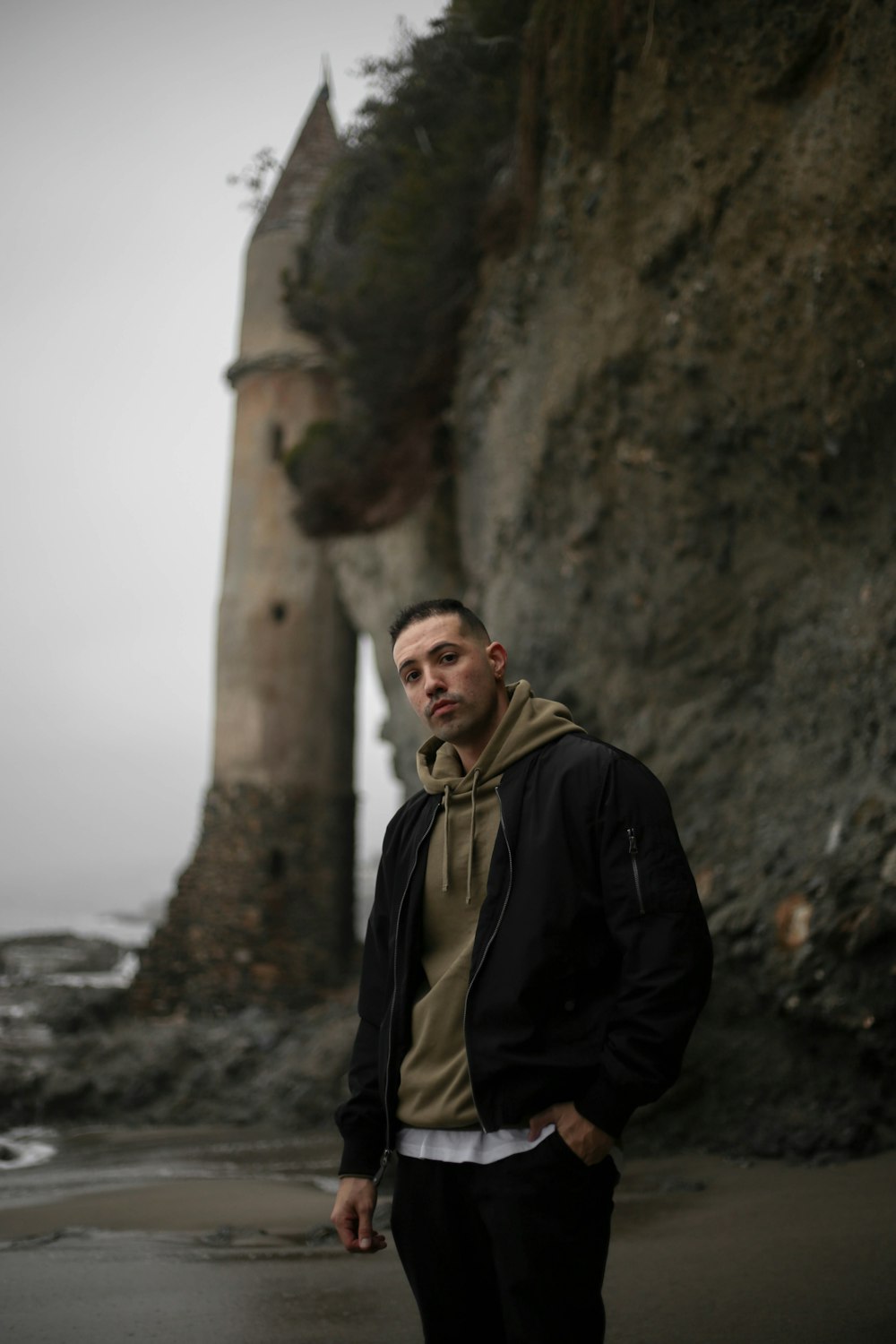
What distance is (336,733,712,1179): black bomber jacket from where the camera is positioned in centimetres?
212

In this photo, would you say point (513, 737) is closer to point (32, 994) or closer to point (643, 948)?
point (643, 948)

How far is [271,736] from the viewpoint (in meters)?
17.7

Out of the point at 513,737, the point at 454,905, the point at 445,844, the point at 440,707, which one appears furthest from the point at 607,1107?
the point at 440,707

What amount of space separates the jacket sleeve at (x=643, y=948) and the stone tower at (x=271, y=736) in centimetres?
1493

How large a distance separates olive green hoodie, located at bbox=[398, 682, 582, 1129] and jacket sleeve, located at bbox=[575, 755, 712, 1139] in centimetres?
27

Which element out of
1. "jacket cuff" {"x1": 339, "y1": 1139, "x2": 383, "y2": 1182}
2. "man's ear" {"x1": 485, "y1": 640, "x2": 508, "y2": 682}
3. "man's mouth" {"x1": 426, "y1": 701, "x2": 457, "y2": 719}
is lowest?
"jacket cuff" {"x1": 339, "y1": 1139, "x2": 383, "y2": 1182}

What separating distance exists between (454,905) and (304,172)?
20.3m

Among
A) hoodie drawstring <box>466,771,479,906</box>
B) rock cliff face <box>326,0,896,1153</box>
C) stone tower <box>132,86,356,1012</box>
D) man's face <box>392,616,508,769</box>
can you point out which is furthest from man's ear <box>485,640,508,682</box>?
stone tower <box>132,86,356,1012</box>

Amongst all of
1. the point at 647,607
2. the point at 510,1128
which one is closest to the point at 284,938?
the point at 647,607

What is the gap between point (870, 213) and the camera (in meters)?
6.05

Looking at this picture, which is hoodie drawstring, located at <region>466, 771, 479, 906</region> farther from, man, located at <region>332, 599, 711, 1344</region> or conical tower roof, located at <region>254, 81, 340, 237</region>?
conical tower roof, located at <region>254, 81, 340, 237</region>

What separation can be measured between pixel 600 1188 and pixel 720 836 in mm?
5045

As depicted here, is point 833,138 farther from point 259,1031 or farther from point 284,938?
point 284,938

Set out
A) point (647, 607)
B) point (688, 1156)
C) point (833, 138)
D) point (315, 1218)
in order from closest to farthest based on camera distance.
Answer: point (315, 1218)
point (688, 1156)
point (833, 138)
point (647, 607)
